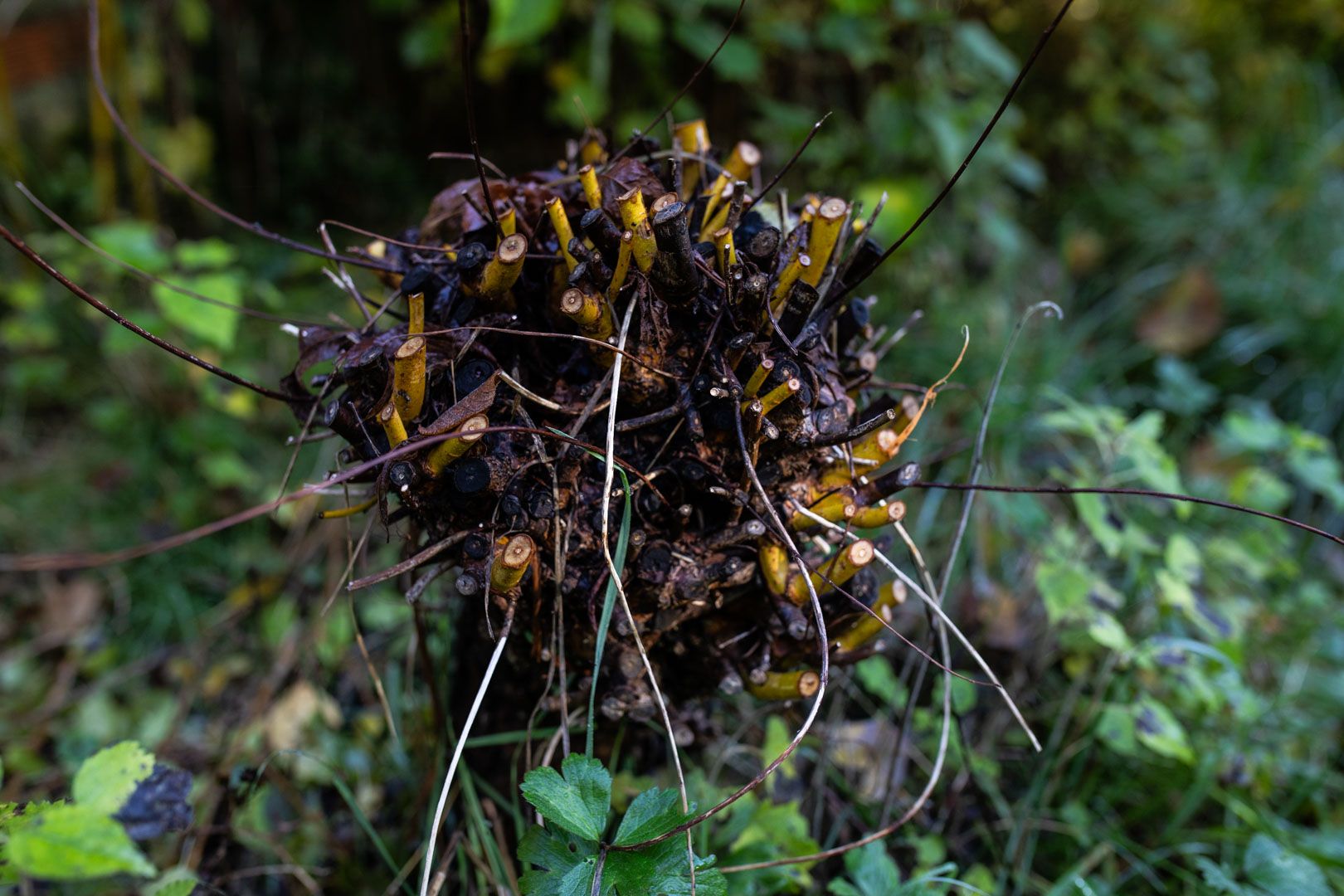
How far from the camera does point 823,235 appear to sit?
0.99 meters

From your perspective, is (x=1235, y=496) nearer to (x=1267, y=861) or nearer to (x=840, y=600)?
(x=1267, y=861)

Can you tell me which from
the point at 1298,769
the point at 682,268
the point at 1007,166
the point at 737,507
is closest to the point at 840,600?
the point at 737,507

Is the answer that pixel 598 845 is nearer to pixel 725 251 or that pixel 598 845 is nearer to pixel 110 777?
pixel 110 777

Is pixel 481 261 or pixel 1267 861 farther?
pixel 1267 861

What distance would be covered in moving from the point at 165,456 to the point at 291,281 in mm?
1109

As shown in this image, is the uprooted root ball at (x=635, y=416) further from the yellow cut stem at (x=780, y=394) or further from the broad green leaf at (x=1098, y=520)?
the broad green leaf at (x=1098, y=520)

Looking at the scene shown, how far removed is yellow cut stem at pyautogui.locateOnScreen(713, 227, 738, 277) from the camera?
932 mm

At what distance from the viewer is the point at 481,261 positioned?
38.0 inches

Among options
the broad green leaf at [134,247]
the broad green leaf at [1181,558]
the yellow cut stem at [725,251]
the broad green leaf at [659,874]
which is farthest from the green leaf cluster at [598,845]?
the broad green leaf at [134,247]

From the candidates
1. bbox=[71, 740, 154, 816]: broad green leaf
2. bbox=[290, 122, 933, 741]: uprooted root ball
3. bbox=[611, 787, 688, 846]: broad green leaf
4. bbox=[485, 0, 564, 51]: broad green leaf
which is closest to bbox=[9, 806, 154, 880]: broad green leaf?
bbox=[71, 740, 154, 816]: broad green leaf

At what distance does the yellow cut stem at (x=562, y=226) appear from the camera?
952mm

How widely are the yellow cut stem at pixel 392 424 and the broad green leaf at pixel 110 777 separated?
1.37 feet

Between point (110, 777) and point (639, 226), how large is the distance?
813 mm

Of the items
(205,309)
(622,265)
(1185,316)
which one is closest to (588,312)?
(622,265)
